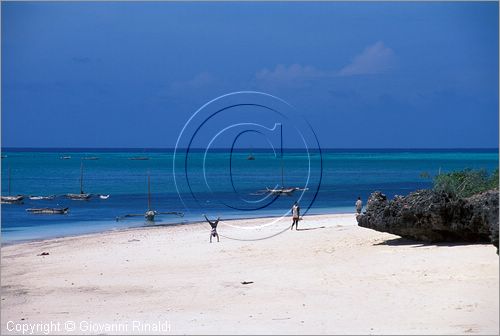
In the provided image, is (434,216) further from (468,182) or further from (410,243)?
(468,182)

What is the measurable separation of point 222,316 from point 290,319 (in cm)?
126

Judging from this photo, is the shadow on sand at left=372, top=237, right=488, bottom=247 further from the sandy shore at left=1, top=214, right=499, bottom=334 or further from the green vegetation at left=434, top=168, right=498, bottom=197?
the green vegetation at left=434, top=168, right=498, bottom=197

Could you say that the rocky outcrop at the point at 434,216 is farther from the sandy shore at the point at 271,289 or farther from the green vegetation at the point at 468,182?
the green vegetation at the point at 468,182

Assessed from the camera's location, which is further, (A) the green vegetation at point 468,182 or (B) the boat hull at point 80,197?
(B) the boat hull at point 80,197

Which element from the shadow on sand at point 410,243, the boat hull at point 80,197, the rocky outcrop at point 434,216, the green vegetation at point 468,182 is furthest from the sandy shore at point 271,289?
the boat hull at point 80,197

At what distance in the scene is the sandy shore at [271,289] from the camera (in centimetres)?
1123

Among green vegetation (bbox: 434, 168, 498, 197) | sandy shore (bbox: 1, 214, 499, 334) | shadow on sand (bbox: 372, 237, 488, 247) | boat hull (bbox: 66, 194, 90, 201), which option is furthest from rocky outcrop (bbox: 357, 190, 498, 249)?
boat hull (bbox: 66, 194, 90, 201)

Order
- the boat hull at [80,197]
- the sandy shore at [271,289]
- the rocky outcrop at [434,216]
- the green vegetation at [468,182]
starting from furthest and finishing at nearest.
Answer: the boat hull at [80,197]
the green vegetation at [468,182]
the rocky outcrop at [434,216]
the sandy shore at [271,289]

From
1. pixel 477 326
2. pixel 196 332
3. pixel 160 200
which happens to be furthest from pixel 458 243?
pixel 160 200

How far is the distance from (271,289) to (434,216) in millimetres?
5032

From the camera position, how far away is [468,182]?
2103 cm

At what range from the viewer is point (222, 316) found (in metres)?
12.1

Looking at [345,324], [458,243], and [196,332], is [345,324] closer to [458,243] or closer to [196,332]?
[196,332]

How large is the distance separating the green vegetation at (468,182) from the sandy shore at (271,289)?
2.83m
